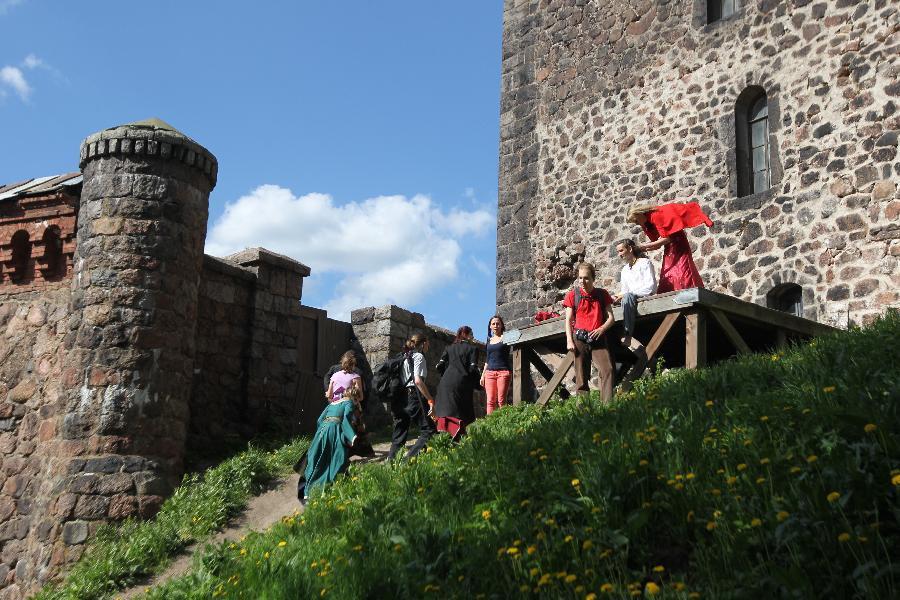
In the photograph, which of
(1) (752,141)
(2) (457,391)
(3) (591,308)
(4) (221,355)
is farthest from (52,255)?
(1) (752,141)

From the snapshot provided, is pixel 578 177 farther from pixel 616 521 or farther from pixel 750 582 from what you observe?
pixel 750 582

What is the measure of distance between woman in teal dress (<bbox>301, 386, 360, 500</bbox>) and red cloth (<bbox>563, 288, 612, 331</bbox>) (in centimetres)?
259

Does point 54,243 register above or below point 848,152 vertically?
below

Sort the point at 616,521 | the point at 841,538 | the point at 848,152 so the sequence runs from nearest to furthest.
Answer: the point at 841,538 < the point at 616,521 < the point at 848,152

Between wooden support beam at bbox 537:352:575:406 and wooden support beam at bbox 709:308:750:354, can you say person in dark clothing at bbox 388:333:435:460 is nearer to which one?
wooden support beam at bbox 537:352:575:406

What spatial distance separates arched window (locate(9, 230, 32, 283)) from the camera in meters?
13.2

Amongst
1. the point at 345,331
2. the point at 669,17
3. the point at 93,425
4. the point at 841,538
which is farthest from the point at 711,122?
the point at 841,538

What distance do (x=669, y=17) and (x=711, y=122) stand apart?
1956 mm

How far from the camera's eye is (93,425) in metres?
11.3

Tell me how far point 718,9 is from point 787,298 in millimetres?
4570

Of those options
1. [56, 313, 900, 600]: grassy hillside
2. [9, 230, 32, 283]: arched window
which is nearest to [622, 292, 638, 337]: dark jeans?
[56, 313, 900, 600]: grassy hillside

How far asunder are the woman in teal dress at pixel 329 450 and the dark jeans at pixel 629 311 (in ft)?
9.80

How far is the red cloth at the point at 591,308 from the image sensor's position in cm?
935

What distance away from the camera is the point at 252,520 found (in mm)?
10508
